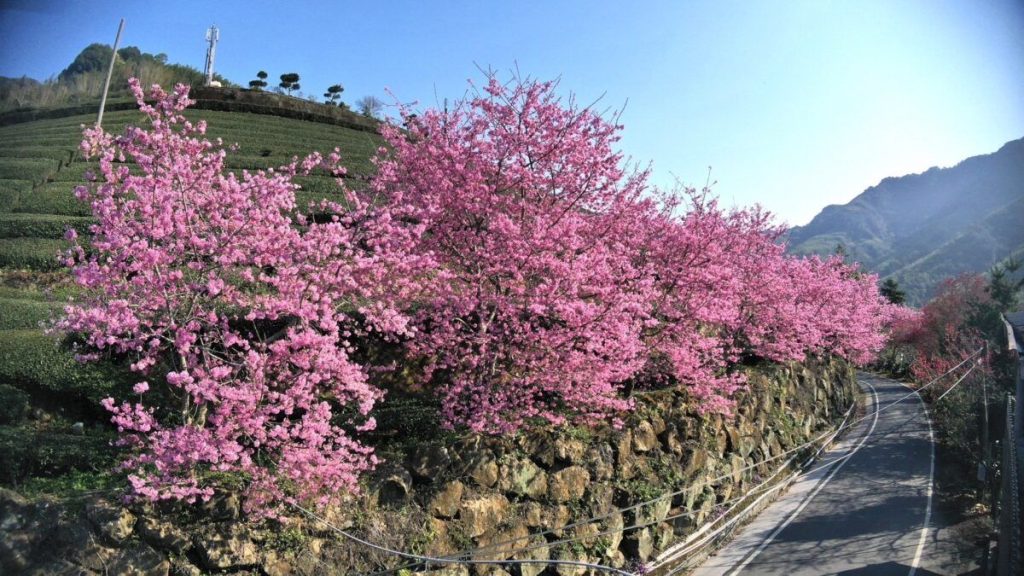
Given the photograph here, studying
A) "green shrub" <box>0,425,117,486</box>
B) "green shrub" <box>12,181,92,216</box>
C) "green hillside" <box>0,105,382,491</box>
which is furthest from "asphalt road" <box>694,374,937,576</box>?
"green shrub" <box>12,181,92,216</box>

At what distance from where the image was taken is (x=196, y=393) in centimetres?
621

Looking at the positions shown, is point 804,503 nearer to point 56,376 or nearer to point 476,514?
point 476,514

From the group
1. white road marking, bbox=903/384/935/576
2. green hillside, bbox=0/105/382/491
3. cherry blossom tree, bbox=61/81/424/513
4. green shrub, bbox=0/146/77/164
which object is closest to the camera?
cherry blossom tree, bbox=61/81/424/513

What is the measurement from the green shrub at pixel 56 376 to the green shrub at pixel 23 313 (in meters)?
1.47

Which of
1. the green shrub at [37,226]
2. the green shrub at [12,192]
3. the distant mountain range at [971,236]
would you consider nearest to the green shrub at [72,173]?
the green shrub at [12,192]

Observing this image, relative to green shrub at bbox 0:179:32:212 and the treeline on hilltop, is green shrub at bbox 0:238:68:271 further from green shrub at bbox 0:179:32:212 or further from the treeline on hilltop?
the treeline on hilltop

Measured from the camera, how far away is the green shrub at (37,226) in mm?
15977

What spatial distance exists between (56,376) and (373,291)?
6.02 meters

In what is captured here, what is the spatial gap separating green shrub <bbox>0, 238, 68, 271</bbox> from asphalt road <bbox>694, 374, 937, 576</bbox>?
58.8ft

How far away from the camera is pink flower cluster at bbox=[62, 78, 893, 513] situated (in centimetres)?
652

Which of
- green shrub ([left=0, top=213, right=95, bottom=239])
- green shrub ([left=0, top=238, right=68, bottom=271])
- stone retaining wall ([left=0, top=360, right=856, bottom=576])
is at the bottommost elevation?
stone retaining wall ([left=0, top=360, right=856, bottom=576])

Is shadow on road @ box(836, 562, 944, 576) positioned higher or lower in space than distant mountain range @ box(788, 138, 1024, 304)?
lower

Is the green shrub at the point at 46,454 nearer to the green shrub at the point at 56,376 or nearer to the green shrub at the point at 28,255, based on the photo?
the green shrub at the point at 56,376

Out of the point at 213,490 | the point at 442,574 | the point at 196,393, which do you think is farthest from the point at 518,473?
the point at 196,393
